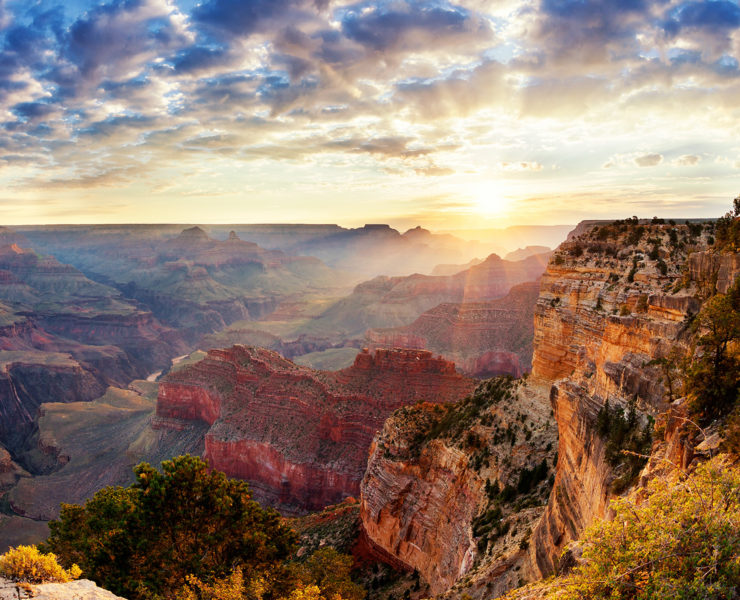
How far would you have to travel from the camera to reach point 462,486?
80.1 feet

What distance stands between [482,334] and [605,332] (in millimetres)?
78523

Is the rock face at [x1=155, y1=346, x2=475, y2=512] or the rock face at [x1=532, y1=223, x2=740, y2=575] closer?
the rock face at [x1=532, y1=223, x2=740, y2=575]

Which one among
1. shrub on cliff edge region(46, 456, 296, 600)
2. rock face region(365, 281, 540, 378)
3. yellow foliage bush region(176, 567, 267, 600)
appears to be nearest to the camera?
yellow foliage bush region(176, 567, 267, 600)

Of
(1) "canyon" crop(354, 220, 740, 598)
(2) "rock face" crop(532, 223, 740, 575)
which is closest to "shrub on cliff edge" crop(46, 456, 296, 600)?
(1) "canyon" crop(354, 220, 740, 598)

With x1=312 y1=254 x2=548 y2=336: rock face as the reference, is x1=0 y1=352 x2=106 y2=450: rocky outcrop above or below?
below

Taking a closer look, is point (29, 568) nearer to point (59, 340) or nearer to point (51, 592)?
point (51, 592)

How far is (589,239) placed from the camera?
2627cm

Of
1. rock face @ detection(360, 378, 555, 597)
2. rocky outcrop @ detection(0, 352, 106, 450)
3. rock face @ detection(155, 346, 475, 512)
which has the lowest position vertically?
rocky outcrop @ detection(0, 352, 106, 450)

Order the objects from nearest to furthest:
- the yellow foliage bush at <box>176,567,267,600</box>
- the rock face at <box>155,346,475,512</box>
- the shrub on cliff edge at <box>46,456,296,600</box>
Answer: the yellow foliage bush at <box>176,567,267,600</box>
the shrub on cliff edge at <box>46,456,296,600</box>
the rock face at <box>155,346,475,512</box>

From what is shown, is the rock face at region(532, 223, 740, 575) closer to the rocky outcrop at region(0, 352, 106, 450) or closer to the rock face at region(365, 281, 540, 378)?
the rock face at region(365, 281, 540, 378)

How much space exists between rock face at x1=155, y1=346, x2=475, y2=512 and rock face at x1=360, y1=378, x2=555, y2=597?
62.5ft

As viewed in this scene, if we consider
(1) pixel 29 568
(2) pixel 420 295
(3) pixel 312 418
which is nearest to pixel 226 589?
(1) pixel 29 568

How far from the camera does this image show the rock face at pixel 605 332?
1348cm

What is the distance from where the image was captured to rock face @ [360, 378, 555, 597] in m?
19.3
